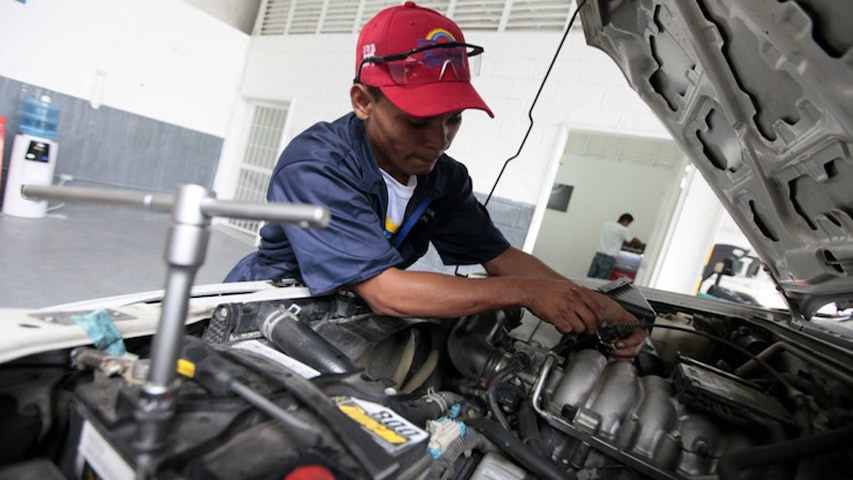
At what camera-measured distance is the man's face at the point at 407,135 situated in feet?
3.64

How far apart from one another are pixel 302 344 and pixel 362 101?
666mm

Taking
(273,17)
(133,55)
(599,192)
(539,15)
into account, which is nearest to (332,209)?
(539,15)

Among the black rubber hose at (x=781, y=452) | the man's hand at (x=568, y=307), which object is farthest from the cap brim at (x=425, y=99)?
the black rubber hose at (x=781, y=452)

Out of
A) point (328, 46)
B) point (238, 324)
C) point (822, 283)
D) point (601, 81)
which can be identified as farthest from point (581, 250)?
point (238, 324)

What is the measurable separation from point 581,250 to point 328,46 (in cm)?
526

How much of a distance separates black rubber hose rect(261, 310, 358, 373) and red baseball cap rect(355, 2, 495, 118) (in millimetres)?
568

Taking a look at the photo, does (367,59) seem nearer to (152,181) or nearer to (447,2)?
(447,2)

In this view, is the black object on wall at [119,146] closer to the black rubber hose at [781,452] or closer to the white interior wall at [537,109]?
the white interior wall at [537,109]

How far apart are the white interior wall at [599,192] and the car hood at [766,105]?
20.2 feet

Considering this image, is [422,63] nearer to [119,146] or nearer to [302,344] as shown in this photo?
[302,344]

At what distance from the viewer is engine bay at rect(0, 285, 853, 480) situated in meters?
0.51

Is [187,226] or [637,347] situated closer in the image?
[187,226]

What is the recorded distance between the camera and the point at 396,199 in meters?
1.33

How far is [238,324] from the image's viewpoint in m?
0.97
